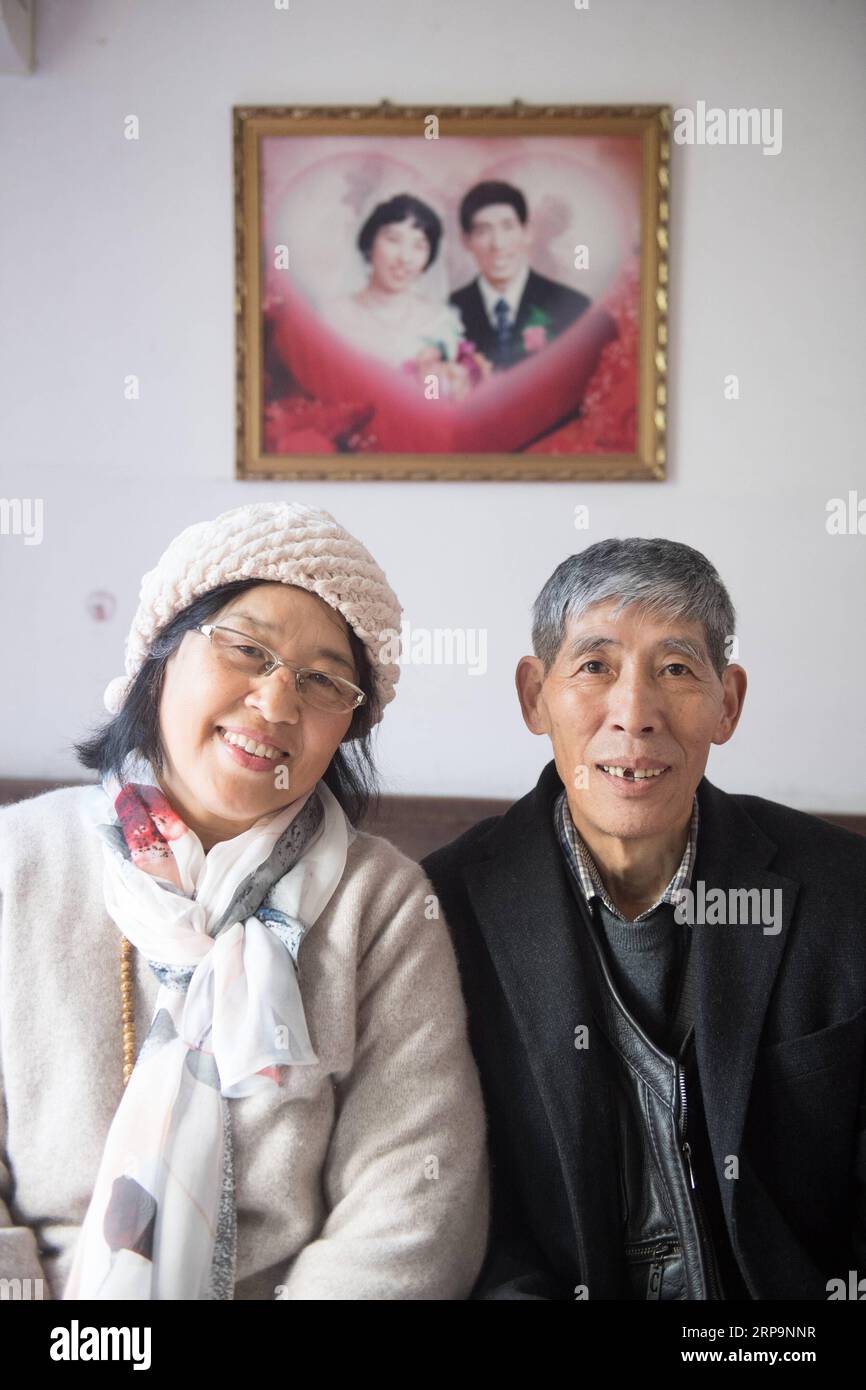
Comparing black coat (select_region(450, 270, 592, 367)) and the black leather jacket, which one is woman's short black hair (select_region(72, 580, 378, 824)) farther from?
black coat (select_region(450, 270, 592, 367))

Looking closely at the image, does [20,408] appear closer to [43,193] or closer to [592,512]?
[43,193]

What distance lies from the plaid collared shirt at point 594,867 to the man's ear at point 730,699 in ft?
0.38

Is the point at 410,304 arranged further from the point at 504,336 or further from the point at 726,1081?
the point at 726,1081

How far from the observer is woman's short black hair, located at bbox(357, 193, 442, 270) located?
2.14 m

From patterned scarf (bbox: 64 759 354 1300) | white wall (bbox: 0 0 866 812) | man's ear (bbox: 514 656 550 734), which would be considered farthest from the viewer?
white wall (bbox: 0 0 866 812)

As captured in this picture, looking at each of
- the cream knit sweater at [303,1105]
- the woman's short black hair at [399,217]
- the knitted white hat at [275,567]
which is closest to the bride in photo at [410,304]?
the woman's short black hair at [399,217]

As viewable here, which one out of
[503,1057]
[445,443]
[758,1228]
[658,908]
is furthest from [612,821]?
[445,443]

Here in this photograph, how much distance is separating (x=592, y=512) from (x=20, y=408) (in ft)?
3.60

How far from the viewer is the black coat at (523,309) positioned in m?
2.15

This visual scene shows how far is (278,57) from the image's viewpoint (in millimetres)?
2070

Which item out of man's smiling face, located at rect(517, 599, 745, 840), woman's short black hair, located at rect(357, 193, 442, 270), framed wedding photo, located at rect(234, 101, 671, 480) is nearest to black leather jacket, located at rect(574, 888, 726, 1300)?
man's smiling face, located at rect(517, 599, 745, 840)

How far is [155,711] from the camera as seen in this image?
1.36m

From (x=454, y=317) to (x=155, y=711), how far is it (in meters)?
1.15

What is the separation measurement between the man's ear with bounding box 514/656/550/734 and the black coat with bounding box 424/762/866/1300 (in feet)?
0.63
